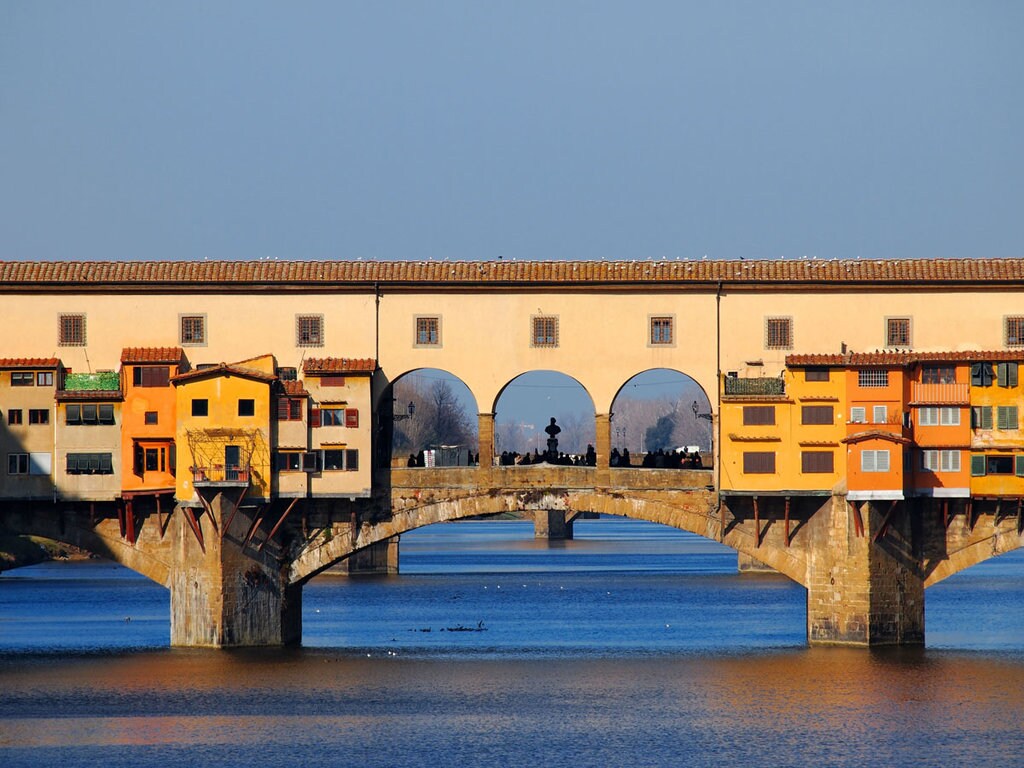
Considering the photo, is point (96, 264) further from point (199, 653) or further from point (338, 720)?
point (338, 720)

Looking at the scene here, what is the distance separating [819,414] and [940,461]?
14.2 ft

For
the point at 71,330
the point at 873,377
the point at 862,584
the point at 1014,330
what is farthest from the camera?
the point at 71,330

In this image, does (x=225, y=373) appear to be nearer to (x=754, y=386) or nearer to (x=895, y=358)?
(x=754, y=386)

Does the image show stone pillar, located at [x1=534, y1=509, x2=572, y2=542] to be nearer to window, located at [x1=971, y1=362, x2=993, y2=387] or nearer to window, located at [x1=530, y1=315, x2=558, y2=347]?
window, located at [x1=530, y1=315, x2=558, y2=347]

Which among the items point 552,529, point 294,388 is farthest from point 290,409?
point 552,529

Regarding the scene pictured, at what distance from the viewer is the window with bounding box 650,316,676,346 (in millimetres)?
62031

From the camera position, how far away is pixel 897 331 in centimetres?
6162

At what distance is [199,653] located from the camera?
60062mm

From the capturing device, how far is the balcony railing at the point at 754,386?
2398 inches

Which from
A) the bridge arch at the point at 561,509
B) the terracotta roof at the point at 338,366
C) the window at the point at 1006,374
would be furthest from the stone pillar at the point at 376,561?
the window at the point at 1006,374

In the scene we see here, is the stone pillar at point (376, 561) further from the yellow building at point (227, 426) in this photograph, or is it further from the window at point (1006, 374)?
the window at point (1006, 374)

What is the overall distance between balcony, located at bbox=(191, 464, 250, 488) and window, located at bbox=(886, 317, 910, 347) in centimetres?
2235

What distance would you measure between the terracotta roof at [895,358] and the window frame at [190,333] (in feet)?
65.8

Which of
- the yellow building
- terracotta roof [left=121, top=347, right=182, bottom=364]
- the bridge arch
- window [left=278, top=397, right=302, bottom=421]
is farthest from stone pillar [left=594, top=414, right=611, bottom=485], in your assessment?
terracotta roof [left=121, top=347, right=182, bottom=364]
